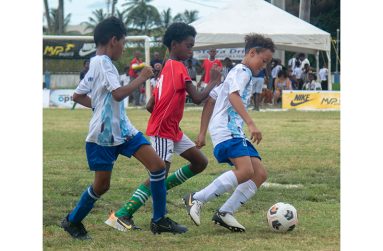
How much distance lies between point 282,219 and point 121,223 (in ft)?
4.15

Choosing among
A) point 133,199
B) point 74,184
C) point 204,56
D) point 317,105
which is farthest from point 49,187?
point 204,56

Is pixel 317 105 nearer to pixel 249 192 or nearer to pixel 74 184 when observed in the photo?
pixel 74 184

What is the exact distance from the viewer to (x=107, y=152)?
6238 millimetres

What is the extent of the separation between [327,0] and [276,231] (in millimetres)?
38805

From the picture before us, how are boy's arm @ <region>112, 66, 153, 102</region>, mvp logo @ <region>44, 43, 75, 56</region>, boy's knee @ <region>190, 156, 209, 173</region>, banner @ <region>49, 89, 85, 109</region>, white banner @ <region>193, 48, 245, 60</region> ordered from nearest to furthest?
boy's arm @ <region>112, 66, 153, 102</region>
boy's knee @ <region>190, 156, 209, 173</region>
white banner @ <region>193, 48, 245, 60</region>
banner @ <region>49, 89, 85, 109</region>
mvp logo @ <region>44, 43, 75, 56</region>

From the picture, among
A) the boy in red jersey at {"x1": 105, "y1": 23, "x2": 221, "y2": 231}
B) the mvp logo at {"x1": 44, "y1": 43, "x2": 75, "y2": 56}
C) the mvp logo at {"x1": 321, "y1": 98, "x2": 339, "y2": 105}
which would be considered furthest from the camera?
the mvp logo at {"x1": 44, "y1": 43, "x2": 75, "y2": 56}

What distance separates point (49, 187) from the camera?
919 centimetres

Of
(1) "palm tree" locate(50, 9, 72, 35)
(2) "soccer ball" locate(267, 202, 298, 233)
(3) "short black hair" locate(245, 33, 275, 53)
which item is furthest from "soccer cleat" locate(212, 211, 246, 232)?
(1) "palm tree" locate(50, 9, 72, 35)

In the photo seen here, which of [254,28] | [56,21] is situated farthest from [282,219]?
[56,21]

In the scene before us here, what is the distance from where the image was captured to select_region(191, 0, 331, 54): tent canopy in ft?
92.2

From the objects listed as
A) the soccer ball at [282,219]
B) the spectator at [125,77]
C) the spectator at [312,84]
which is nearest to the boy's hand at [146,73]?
the soccer ball at [282,219]

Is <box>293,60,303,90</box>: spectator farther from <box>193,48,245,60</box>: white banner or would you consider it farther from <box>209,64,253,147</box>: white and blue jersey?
A: <box>209,64,253,147</box>: white and blue jersey

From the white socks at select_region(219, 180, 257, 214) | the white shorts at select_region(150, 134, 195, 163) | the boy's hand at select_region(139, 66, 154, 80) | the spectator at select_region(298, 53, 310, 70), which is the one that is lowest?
the white socks at select_region(219, 180, 257, 214)

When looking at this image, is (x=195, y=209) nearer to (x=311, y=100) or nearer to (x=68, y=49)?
(x=311, y=100)
